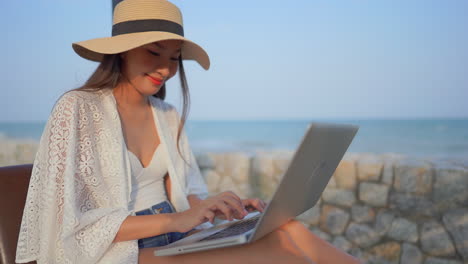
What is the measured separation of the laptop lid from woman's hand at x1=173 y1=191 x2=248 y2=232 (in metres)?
0.11

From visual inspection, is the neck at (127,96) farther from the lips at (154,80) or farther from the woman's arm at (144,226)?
the woman's arm at (144,226)

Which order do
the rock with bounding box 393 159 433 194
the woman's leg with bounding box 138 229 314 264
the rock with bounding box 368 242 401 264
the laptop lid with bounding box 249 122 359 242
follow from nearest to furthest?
the laptop lid with bounding box 249 122 359 242 < the woman's leg with bounding box 138 229 314 264 < the rock with bounding box 393 159 433 194 < the rock with bounding box 368 242 401 264

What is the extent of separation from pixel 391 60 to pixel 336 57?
2.61 metres

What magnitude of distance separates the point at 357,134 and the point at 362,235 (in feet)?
30.5

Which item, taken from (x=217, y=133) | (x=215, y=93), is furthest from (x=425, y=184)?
(x=217, y=133)

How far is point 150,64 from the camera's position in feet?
4.59

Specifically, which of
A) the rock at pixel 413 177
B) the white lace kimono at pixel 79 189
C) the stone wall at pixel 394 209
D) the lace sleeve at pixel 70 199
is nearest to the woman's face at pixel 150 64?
the white lace kimono at pixel 79 189

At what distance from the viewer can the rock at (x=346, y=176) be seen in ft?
9.73

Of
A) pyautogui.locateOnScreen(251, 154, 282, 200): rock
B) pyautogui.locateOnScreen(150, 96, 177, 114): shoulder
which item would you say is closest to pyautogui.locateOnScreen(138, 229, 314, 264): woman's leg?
pyautogui.locateOnScreen(150, 96, 177, 114): shoulder

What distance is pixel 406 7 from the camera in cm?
1062

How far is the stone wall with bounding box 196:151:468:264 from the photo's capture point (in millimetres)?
2504

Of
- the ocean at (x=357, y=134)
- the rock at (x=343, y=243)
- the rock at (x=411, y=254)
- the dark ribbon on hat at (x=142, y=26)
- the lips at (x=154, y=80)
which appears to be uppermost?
the dark ribbon on hat at (x=142, y=26)

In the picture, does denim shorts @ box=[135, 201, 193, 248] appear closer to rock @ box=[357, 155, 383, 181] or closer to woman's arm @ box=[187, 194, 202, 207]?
woman's arm @ box=[187, 194, 202, 207]

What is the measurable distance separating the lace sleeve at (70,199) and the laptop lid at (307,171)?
1.44 feet
